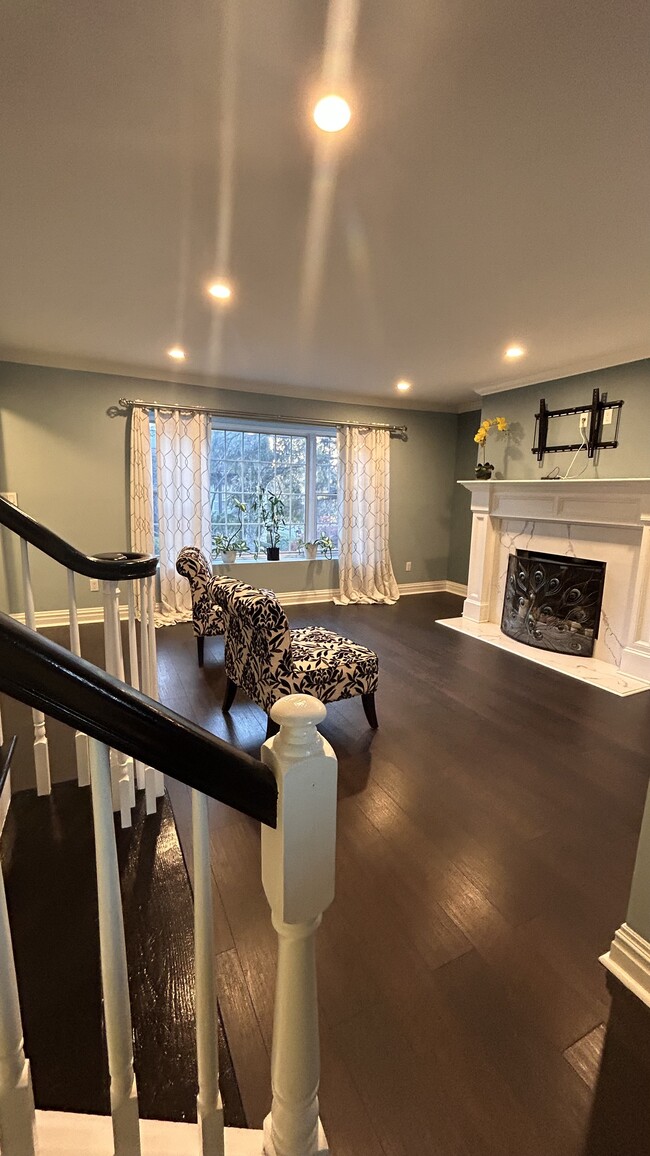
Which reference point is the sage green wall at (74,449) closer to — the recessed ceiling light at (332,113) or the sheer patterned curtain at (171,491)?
the sheer patterned curtain at (171,491)

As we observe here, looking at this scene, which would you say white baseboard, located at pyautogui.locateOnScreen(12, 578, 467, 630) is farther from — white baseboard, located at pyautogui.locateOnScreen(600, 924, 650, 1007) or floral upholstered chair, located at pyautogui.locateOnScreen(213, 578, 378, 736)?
white baseboard, located at pyautogui.locateOnScreen(600, 924, 650, 1007)

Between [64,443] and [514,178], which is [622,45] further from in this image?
[64,443]

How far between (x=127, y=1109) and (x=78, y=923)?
2.79ft

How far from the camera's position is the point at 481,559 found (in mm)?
5125

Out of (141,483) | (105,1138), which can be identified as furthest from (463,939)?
(141,483)

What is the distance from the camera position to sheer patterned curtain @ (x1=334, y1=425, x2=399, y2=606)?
5699 mm

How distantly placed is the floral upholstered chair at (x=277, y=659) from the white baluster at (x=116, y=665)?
63 centimetres

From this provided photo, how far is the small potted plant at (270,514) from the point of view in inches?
221

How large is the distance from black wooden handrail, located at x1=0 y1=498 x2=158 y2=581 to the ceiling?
4.11ft

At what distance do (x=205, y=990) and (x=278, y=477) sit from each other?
5348mm

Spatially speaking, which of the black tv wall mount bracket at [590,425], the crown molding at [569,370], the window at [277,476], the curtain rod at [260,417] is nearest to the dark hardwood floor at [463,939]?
the black tv wall mount bracket at [590,425]

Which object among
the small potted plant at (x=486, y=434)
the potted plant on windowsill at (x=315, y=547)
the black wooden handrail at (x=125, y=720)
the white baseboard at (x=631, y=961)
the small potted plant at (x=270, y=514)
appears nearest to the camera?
the black wooden handrail at (x=125, y=720)

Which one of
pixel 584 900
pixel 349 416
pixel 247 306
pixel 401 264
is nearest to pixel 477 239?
pixel 401 264

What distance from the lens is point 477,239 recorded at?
7.25ft
